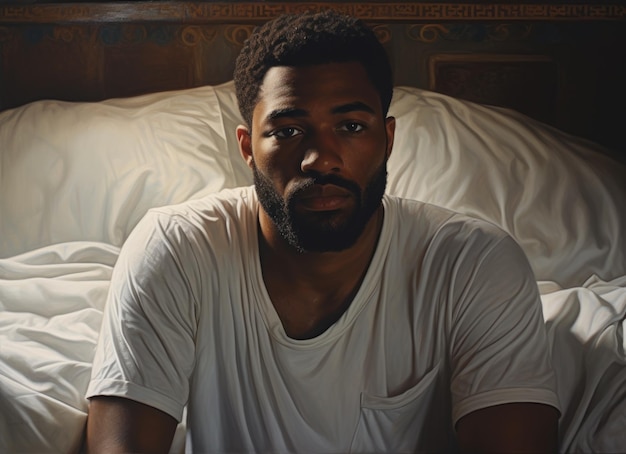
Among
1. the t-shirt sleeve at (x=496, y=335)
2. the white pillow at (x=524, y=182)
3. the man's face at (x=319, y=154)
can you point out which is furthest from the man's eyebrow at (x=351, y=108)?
the white pillow at (x=524, y=182)

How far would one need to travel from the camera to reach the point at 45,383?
1.28m

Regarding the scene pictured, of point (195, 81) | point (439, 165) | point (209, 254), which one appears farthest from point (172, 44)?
point (209, 254)

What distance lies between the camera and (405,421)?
1.27 meters

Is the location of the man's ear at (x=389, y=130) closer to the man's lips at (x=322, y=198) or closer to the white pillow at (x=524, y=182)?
the man's lips at (x=322, y=198)

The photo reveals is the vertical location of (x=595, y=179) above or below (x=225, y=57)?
below

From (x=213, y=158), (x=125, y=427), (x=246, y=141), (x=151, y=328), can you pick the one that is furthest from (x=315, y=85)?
(x=213, y=158)

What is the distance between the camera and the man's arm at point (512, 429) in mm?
1136

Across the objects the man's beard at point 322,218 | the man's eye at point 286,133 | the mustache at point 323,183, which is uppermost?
the man's eye at point 286,133

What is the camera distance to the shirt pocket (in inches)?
48.9

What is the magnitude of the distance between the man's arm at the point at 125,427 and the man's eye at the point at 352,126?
0.43 m

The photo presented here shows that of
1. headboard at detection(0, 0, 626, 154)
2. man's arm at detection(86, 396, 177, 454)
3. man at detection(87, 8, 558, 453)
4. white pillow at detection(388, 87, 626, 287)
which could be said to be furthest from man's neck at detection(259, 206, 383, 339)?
headboard at detection(0, 0, 626, 154)

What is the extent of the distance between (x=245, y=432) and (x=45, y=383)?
0.29 metres

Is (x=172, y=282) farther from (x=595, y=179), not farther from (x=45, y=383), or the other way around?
(x=595, y=179)

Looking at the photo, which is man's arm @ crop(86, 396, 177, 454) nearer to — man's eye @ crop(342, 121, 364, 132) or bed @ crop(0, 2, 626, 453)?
bed @ crop(0, 2, 626, 453)
